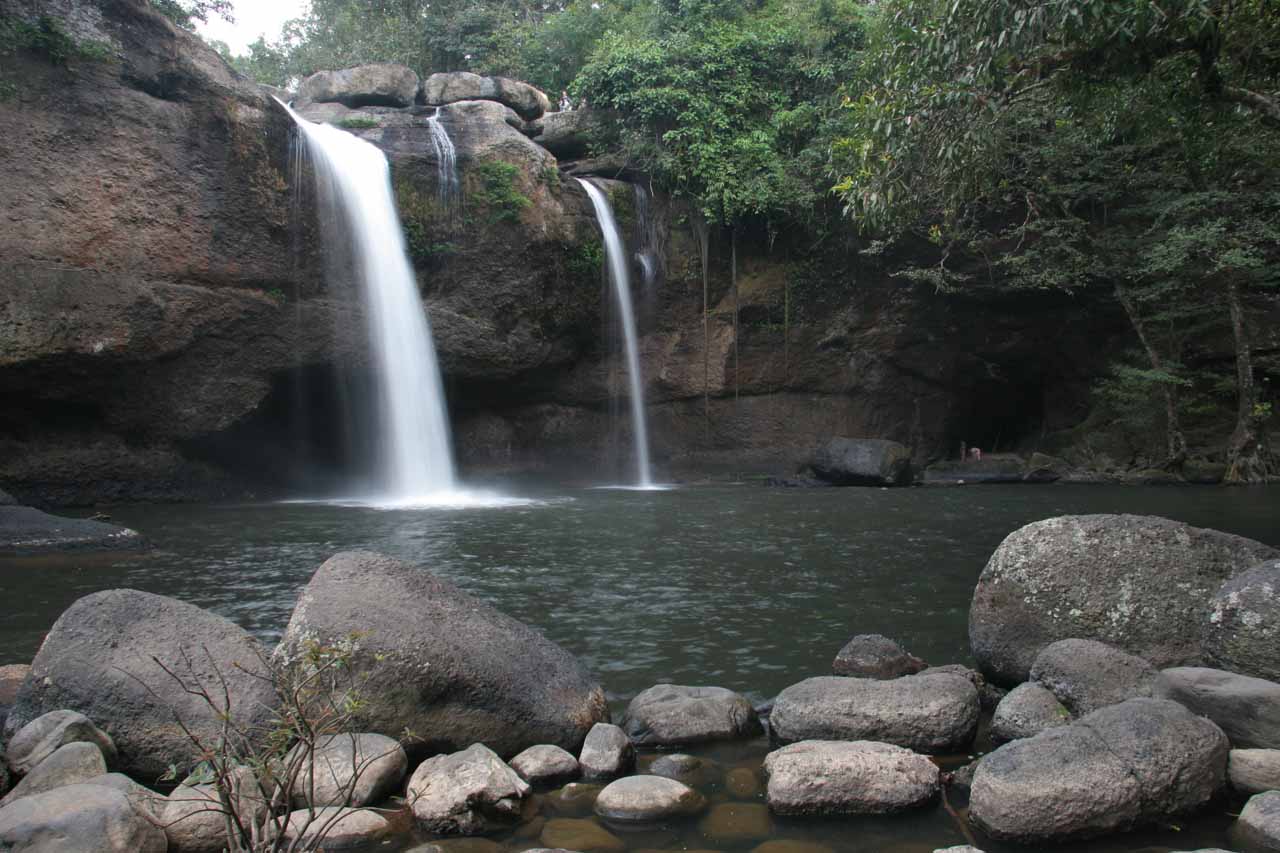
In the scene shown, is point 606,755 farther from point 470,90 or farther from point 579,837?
point 470,90

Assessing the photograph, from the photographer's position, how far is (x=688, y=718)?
15.6 ft

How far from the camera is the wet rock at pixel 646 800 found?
382 centimetres

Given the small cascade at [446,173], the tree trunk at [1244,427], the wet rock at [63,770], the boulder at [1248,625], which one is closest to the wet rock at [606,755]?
the wet rock at [63,770]

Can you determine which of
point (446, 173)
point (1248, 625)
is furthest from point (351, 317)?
point (1248, 625)

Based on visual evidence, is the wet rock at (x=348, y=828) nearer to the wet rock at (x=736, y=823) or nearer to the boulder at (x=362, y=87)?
the wet rock at (x=736, y=823)

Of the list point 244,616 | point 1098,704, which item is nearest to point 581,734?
point 1098,704

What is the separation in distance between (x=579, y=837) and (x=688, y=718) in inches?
48.0

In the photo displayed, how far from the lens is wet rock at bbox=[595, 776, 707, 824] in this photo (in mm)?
3820

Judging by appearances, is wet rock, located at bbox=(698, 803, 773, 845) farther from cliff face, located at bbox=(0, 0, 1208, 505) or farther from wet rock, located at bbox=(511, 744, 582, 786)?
cliff face, located at bbox=(0, 0, 1208, 505)

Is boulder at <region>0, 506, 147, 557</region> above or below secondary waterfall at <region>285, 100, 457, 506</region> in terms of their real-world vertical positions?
below

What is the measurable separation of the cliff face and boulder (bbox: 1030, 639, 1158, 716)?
51.3 feet

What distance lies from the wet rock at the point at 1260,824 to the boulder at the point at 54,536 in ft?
35.9

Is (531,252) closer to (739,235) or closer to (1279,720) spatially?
(739,235)

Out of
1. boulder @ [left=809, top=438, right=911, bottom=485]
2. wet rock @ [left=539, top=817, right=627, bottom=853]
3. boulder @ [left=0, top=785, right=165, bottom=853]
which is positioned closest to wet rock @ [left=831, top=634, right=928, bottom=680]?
wet rock @ [left=539, top=817, right=627, bottom=853]
